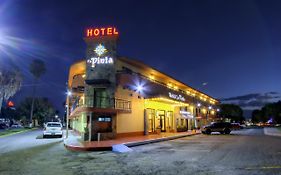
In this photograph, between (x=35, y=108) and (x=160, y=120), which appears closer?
(x=160, y=120)

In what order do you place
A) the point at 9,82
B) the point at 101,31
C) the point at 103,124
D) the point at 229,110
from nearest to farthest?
the point at 103,124
the point at 101,31
the point at 9,82
the point at 229,110

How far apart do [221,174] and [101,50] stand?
19.2 meters

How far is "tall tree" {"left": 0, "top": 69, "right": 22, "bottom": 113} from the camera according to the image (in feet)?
157

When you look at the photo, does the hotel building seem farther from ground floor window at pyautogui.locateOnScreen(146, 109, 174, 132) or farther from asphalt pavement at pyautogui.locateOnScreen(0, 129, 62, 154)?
asphalt pavement at pyautogui.locateOnScreen(0, 129, 62, 154)

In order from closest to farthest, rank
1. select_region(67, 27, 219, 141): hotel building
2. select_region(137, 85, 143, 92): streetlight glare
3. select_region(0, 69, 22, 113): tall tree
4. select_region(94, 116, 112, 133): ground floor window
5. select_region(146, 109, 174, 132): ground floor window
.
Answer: select_region(94, 116, 112, 133): ground floor window → select_region(67, 27, 219, 141): hotel building → select_region(137, 85, 143, 92): streetlight glare → select_region(146, 109, 174, 132): ground floor window → select_region(0, 69, 22, 113): tall tree

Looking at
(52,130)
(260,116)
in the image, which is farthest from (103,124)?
(260,116)

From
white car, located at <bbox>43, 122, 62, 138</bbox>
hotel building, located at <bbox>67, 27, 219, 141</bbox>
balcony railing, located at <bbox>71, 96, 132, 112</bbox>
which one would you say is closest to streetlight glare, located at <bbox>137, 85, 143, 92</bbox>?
hotel building, located at <bbox>67, 27, 219, 141</bbox>

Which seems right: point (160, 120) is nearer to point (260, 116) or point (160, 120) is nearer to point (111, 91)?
point (111, 91)

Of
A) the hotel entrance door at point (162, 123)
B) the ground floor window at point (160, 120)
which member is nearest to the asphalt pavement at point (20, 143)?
the ground floor window at point (160, 120)

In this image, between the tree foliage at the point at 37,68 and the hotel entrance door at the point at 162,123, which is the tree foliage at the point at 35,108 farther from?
the hotel entrance door at the point at 162,123

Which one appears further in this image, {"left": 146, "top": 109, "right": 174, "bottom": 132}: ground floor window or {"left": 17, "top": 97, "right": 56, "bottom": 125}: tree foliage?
{"left": 17, "top": 97, "right": 56, "bottom": 125}: tree foliage

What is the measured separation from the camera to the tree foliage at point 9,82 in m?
48.0

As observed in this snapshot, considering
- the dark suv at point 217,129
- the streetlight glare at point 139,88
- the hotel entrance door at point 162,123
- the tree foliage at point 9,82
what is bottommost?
the dark suv at point 217,129

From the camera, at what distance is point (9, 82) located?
49438mm
